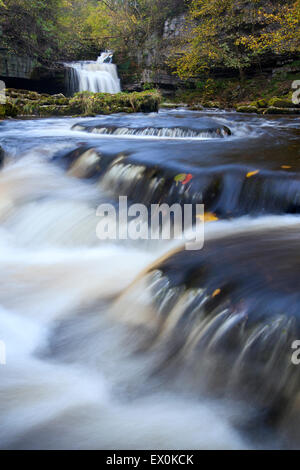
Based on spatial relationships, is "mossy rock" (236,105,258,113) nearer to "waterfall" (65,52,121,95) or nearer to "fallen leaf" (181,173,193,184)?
"waterfall" (65,52,121,95)

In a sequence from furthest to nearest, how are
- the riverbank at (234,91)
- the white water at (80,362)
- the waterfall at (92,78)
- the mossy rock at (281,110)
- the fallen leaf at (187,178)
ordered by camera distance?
the waterfall at (92,78) → the riverbank at (234,91) → the mossy rock at (281,110) → the fallen leaf at (187,178) → the white water at (80,362)

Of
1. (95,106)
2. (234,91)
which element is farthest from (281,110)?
(234,91)

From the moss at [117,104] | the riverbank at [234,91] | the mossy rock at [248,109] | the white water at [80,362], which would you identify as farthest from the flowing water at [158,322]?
the riverbank at [234,91]

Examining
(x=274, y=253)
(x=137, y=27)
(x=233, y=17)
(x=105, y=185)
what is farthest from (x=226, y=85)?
(x=274, y=253)

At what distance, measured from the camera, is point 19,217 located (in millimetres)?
4582

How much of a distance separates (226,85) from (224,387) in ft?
74.3

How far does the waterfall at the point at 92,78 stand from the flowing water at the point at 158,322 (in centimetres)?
1805

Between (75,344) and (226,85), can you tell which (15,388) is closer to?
(75,344)

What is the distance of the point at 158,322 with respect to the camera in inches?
88.4

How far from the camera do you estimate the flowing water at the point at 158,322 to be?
1.64m

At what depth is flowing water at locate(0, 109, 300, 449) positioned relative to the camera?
164 centimetres

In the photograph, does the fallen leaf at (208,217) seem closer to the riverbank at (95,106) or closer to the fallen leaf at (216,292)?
the fallen leaf at (216,292)

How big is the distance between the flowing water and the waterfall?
18055mm

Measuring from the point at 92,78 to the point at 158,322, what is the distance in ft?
70.2
